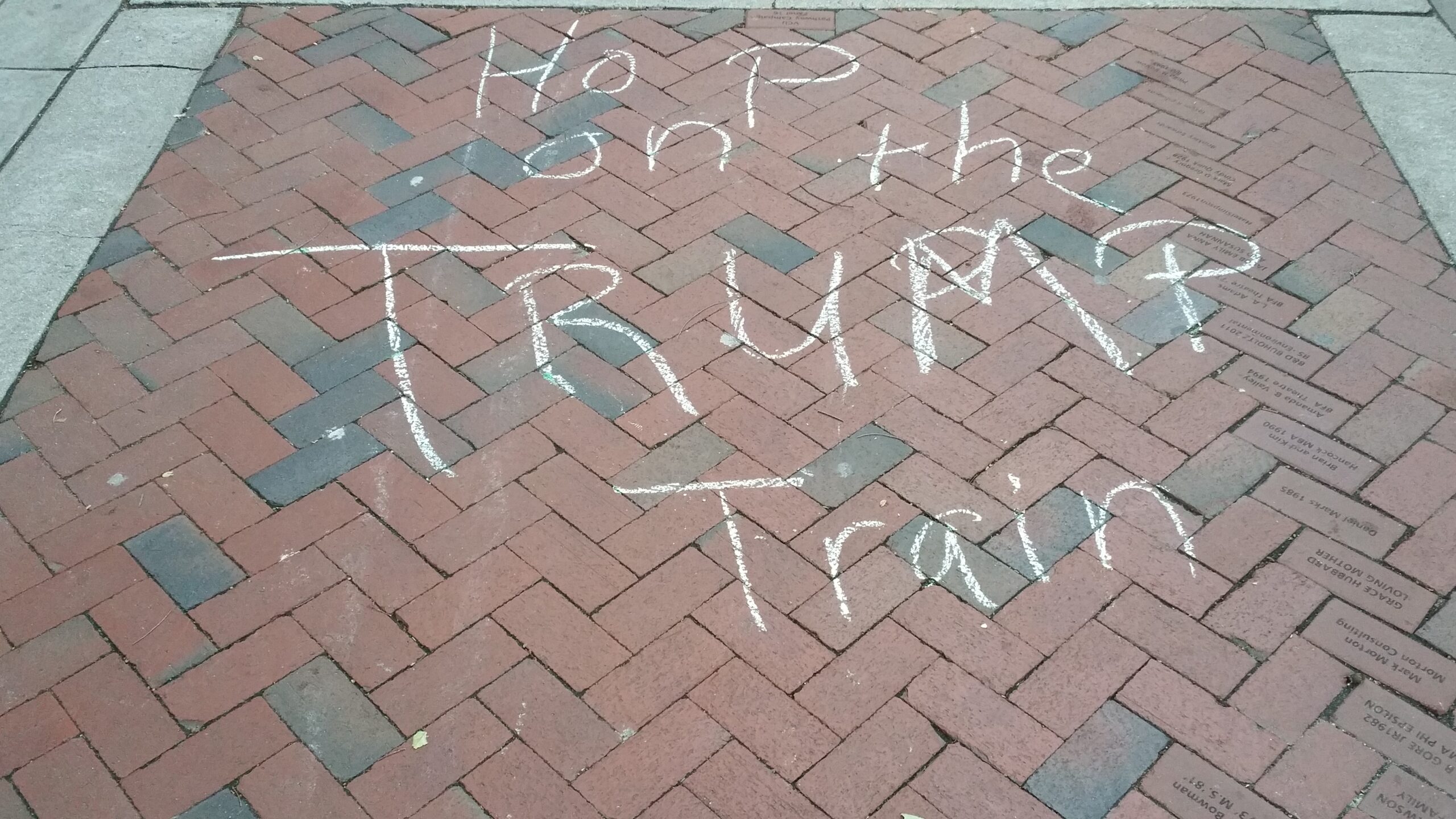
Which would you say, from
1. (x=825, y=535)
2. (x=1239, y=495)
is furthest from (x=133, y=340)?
(x=1239, y=495)

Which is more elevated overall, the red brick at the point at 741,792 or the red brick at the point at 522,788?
the red brick at the point at 741,792

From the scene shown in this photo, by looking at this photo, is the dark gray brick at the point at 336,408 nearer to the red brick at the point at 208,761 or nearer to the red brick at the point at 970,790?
the red brick at the point at 208,761

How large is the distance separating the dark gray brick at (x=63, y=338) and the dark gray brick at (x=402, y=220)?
0.87 meters

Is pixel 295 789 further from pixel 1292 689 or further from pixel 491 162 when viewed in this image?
pixel 491 162

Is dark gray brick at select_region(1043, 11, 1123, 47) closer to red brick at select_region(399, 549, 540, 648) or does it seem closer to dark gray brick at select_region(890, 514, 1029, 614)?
dark gray brick at select_region(890, 514, 1029, 614)

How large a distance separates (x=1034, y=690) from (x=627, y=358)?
1515 mm

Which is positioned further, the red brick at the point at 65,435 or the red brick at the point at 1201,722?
the red brick at the point at 65,435

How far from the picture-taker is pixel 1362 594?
3.03 meters

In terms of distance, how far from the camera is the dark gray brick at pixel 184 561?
3.06m

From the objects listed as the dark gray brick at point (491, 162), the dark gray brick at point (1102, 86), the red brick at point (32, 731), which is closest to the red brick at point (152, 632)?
the red brick at point (32, 731)

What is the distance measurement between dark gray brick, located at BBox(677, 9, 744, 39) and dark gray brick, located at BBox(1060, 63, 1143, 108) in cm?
138

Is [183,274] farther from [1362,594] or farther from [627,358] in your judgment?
[1362,594]

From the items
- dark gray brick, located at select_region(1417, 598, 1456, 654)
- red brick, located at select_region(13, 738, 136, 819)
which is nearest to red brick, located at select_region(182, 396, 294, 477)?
red brick, located at select_region(13, 738, 136, 819)

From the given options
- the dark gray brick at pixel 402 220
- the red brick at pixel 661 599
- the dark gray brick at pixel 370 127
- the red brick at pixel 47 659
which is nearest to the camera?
the red brick at pixel 47 659
